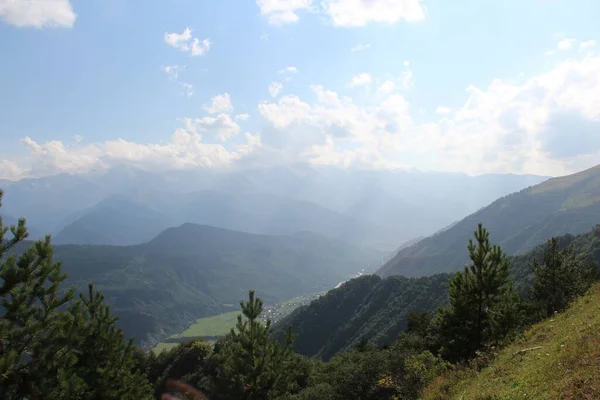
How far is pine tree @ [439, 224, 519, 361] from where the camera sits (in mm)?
26375

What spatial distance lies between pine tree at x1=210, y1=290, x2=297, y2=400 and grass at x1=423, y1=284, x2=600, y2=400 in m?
10.6

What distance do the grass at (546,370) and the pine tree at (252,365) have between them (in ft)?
34.9

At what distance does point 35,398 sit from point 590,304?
2905 cm

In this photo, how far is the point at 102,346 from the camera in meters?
24.7

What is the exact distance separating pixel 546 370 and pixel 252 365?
17093mm

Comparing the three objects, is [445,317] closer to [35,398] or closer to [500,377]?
[500,377]

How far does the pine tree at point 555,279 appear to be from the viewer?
31781 millimetres

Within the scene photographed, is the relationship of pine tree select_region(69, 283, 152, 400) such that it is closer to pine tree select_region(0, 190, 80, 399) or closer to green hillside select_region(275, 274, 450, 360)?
pine tree select_region(0, 190, 80, 399)

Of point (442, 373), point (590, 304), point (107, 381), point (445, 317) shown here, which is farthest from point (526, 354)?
point (107, 381)

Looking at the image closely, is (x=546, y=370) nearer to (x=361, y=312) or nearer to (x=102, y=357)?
(x=102, y=357)

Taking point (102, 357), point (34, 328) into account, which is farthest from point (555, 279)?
point (34, 328)

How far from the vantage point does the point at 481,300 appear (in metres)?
26.8

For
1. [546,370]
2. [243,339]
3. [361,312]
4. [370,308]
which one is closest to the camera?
[546,370]

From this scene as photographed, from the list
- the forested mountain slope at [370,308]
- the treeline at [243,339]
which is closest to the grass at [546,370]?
the treeline at [243,339]
